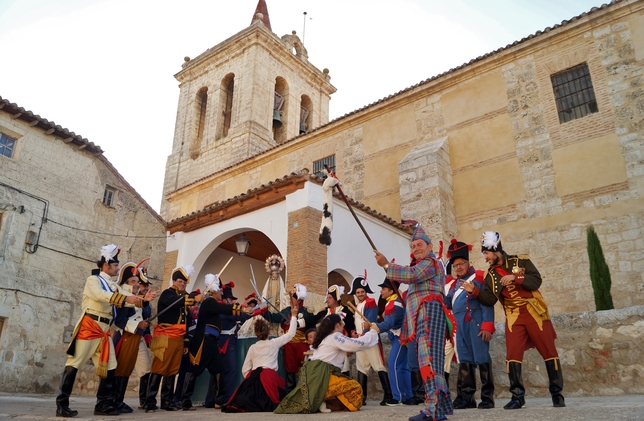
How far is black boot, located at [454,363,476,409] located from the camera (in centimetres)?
474

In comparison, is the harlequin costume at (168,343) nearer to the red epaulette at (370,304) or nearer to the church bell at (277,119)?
the red epaulette at (370,304)

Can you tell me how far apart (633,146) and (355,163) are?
7.95m

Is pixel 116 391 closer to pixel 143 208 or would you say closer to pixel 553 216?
pixel 553 216

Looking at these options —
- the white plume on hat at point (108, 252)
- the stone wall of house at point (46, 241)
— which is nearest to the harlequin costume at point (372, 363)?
the white plume on hat at point (108, 252)

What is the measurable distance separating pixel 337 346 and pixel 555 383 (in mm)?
2264

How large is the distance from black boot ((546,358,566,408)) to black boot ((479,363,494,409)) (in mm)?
571

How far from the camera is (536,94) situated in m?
13.4

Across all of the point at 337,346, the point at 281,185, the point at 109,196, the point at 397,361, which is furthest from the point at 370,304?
the point at 109,196

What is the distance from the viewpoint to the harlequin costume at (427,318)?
3807 millimetres

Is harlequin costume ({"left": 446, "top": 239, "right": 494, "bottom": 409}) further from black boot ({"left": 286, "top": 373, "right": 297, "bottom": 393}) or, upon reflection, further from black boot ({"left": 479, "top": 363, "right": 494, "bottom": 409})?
black boot ({"left": 286, "top": 373, "right": 297, "bottom": 393})

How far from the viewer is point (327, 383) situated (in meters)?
5.17

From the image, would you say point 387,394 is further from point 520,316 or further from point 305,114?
point 305,114

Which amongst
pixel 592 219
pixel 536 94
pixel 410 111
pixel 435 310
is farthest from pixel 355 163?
pixel 435 310

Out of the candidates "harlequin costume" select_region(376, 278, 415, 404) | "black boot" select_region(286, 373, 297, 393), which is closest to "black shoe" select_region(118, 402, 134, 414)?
"black boot" select_region(286, 373, 297, 393)
